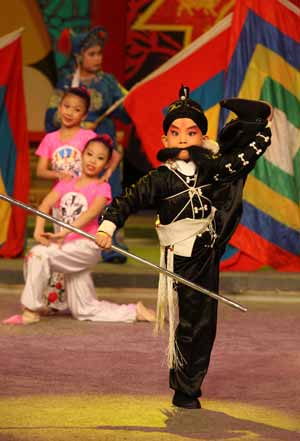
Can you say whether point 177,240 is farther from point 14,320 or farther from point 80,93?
point 80,93

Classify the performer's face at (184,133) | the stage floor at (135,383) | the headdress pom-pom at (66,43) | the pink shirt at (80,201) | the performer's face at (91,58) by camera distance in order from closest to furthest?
the stage floor at (135,383) < the performer's face at (184,133) < the pink shirt at (80,201) < the performer's face at (91,58) < the headdress pom-pom at (66,43)

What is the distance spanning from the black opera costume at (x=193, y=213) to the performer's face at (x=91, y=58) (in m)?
4.22

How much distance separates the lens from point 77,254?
9.04 m

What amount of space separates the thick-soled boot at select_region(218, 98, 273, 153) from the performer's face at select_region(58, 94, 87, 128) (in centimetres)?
319

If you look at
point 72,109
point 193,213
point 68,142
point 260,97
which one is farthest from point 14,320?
point 260,97

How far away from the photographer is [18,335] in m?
8.51

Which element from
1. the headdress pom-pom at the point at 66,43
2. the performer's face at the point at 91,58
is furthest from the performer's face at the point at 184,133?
the headdress pom-pom at the point at 66,43

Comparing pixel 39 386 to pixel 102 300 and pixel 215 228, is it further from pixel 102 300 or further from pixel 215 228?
pixel 102 300

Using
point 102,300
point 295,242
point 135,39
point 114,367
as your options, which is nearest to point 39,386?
point 114,367

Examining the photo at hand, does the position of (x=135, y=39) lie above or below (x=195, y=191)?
above

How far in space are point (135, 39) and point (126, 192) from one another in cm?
889

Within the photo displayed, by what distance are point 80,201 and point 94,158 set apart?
0.31m

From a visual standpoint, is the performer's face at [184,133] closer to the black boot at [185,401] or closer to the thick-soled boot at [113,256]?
the black boot at [185,401]

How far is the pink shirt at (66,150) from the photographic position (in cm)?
972
